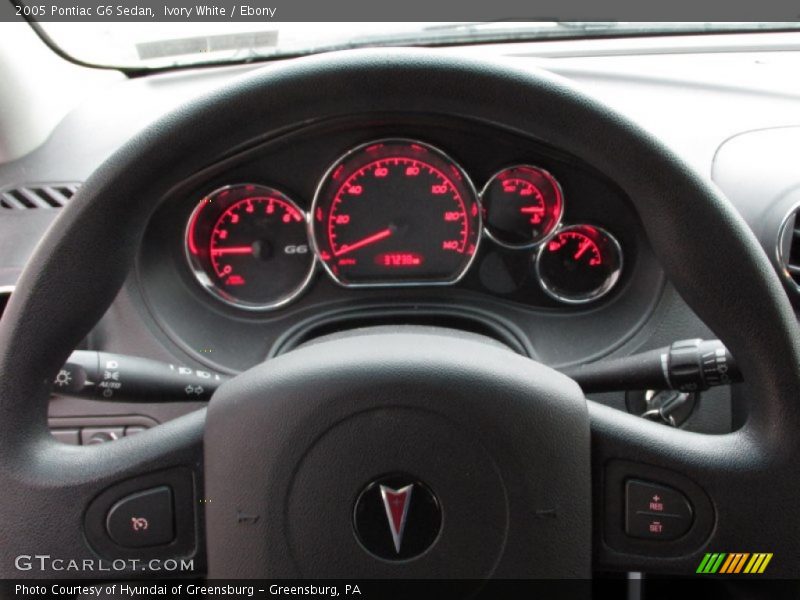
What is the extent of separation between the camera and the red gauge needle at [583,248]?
2.19 metres

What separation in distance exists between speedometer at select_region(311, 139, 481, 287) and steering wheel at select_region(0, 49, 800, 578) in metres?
1.06

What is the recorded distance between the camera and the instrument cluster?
2172 mm

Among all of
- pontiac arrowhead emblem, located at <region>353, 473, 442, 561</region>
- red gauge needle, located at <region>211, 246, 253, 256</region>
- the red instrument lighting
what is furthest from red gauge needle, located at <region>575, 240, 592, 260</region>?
pontiac arrowhead emblem, located at <region>353, 473, 442, 561</region>

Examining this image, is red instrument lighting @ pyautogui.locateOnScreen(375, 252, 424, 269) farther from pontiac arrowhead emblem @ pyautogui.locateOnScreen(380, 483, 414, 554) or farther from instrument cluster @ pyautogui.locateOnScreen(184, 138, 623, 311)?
pontiac arrowhead emblem @ pyautogui.locateOnScreen(380, 483, 414, 554)

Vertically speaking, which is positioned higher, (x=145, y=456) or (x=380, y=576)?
(x=145, y=456)

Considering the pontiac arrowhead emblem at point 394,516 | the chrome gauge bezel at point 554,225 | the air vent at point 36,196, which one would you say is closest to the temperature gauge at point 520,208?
the chrome gauge bezel at point 554,225

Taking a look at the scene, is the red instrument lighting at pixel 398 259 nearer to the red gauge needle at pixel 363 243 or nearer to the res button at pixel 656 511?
the red gauge needle at pixel 363 243

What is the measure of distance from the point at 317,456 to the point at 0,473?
381 mm

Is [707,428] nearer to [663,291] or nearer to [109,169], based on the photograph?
[663,291]

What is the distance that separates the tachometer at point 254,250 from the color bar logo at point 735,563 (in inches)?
50.9

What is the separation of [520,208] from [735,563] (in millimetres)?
1216

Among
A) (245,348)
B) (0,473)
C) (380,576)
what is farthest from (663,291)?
(0,473)

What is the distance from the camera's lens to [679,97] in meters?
2.06

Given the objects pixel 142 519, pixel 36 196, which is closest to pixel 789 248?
pixel 142 519
